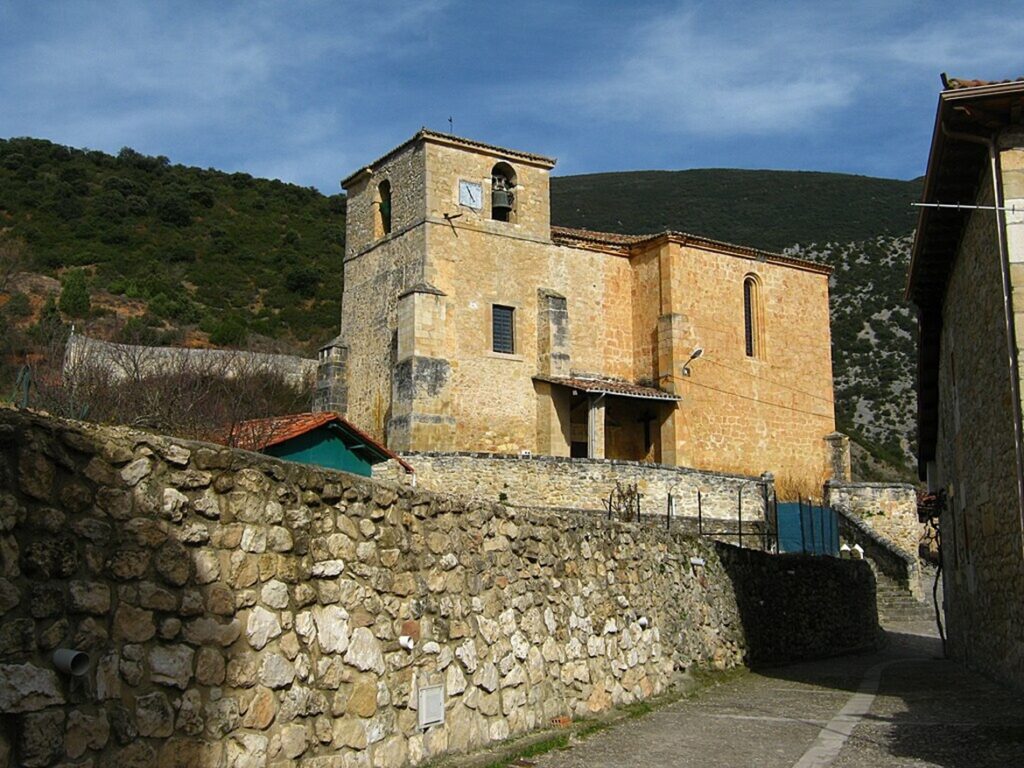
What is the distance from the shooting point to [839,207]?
92688mm

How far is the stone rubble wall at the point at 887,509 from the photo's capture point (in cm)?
3381

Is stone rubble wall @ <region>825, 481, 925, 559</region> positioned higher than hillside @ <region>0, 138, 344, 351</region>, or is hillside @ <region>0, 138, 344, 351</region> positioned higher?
hillside @ <region>0, 138, 344, 351</region>

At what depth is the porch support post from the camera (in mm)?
33219

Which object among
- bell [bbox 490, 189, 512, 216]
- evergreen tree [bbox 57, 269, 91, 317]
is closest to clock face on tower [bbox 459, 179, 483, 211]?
bell [bbox 490, 189, 512, 216]

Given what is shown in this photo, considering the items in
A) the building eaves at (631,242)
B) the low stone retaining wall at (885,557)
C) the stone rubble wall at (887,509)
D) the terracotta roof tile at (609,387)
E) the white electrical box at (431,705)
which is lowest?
the white electrical box at (431,705)

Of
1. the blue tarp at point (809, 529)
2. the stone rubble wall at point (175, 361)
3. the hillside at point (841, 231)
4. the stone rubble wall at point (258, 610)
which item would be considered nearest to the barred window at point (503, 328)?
the stone rubble wall at point (175, 361)

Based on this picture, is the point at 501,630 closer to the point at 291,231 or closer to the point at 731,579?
the point at 731,579

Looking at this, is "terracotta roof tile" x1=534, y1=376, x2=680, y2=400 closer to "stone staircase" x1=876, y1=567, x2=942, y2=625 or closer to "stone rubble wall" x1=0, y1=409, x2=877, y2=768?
"stone staircase" x1=876, y1=567, x2=942, y2=625

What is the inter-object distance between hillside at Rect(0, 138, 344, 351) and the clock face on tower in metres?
20.6

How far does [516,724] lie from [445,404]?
78.8 ft

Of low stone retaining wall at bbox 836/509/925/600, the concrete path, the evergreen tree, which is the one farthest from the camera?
the evergreen tree

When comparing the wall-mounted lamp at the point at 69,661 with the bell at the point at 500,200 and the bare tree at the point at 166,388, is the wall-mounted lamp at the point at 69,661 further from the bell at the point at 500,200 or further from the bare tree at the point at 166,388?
the bell at the point at 500,200

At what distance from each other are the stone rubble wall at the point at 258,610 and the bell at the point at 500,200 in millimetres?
25373

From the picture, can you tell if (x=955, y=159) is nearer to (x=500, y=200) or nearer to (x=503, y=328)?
Result: (x=503, y=328)
